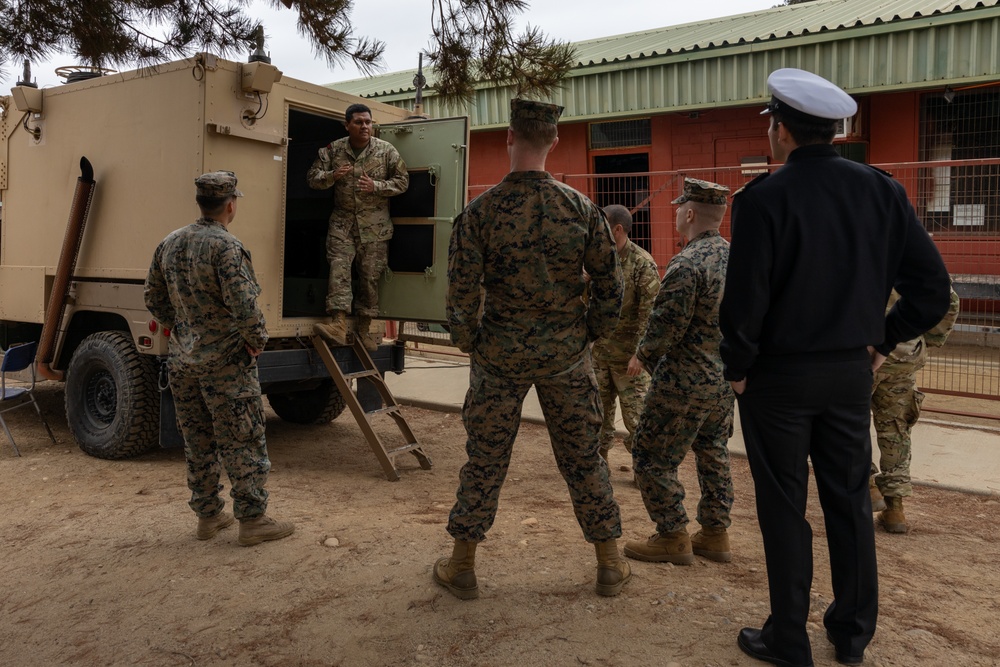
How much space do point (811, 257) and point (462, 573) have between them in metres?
1.78

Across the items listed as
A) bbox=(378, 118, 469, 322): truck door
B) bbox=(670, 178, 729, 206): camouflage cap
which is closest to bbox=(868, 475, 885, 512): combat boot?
bbox=(670, 178, 729, 206): camouflage cap

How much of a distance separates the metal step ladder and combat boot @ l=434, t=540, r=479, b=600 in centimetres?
200

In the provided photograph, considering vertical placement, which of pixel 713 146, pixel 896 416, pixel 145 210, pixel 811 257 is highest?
pixel 713 146

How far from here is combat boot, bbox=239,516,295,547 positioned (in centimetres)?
400

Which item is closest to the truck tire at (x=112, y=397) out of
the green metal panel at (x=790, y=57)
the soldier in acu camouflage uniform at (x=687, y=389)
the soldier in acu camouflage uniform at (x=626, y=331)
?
the soldier in acu camouflage uniform at (x=626, y=331)

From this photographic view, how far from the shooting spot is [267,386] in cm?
588

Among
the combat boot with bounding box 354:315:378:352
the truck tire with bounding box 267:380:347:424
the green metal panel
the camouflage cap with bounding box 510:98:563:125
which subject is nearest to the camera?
the camouflage cap with bounding box 510:98:563:125

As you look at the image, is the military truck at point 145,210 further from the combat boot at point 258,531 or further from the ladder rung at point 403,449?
the combat boot at point 258,531

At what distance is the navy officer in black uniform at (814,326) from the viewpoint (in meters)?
2.62

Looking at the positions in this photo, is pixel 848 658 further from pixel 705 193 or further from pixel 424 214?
pixel 424 214

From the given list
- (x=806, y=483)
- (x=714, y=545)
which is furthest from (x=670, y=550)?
(x=806, y=483)

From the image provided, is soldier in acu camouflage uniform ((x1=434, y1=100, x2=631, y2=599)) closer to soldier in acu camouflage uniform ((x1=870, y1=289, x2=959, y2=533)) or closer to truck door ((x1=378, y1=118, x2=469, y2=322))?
soldier in acu camouflage uniform ((x1=870, y1=289, x2=959, y2=533))

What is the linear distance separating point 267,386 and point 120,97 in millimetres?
2188

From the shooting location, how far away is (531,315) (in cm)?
318
